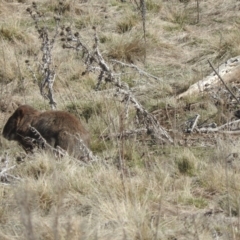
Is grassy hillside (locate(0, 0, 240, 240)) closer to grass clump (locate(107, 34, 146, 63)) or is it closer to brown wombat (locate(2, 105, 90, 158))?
grass clump (locate(107, 34, 146, 63))

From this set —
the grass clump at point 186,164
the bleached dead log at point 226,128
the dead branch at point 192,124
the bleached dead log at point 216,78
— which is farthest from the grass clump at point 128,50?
the grass clump at point 186,164

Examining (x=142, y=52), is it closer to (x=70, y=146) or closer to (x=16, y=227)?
(x=70, y=146)

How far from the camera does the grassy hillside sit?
5500mm

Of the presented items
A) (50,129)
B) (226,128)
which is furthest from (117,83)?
(226,128)

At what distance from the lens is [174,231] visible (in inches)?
217

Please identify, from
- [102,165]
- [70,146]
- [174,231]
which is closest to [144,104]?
[70,146]

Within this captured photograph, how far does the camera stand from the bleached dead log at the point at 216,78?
391 inches

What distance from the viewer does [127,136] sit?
8148 millimetres

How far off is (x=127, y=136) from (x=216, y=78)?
231cm

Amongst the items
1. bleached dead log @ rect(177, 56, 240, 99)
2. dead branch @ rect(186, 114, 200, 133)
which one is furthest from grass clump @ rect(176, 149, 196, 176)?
bleached dead log @ rect(177, 56, 240, 99)

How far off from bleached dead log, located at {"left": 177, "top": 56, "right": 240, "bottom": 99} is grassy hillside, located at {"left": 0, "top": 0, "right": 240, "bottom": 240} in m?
0.21

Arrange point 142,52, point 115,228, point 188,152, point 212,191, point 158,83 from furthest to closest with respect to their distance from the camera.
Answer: point 142,52, point 158,83, point 188,152, point 212,191, point 115,228

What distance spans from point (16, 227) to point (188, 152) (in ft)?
8.15

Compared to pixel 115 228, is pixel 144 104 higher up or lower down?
lower down
